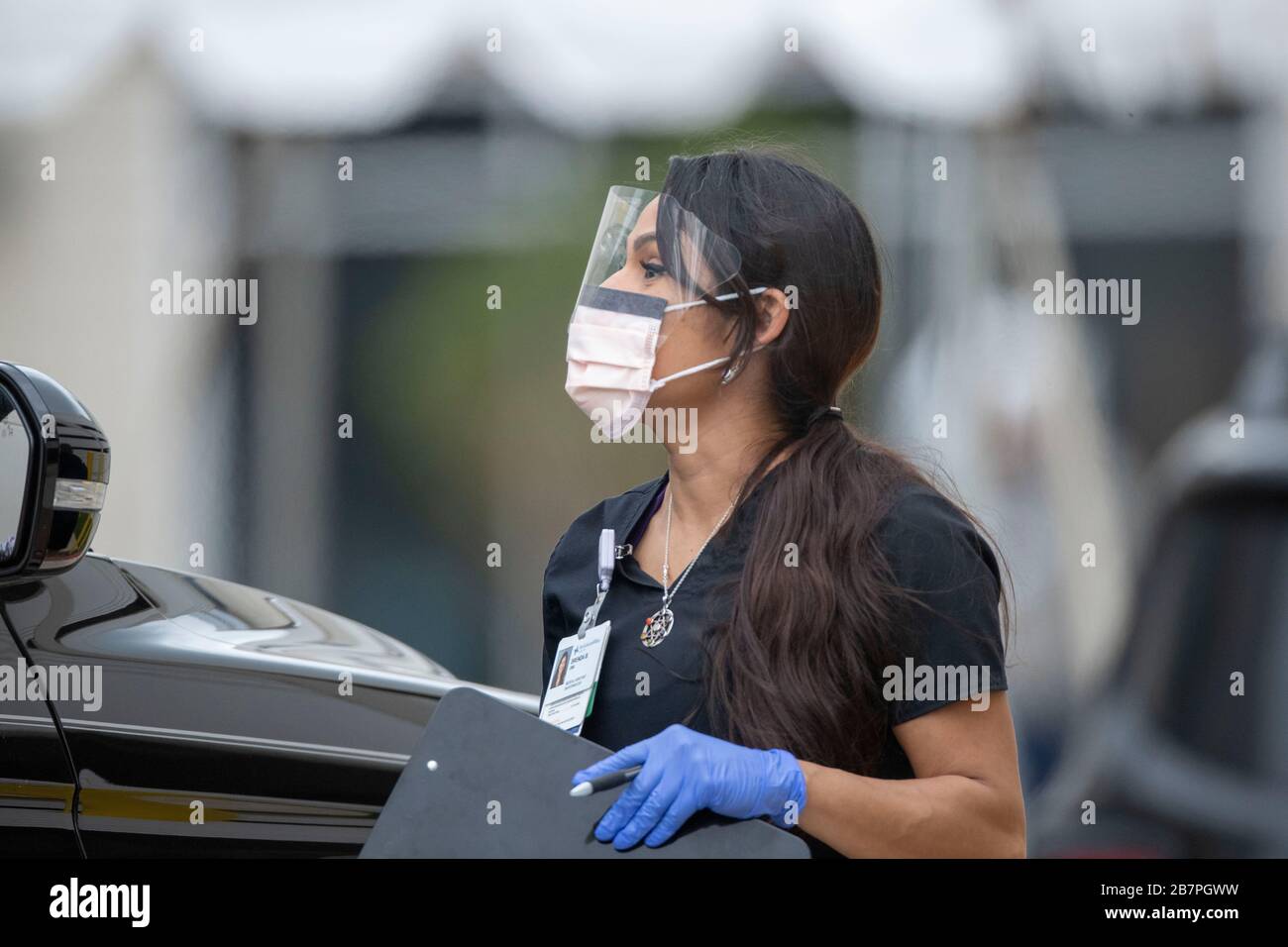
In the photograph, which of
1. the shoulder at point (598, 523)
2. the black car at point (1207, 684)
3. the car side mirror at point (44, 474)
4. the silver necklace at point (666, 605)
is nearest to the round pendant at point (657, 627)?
the silver necklace at point (666, 605)

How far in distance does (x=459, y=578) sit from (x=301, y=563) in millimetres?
613

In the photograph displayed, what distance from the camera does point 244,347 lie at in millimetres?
5484

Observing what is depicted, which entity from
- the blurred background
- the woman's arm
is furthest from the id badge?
the blurred background

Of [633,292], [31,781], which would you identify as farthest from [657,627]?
[31,781]

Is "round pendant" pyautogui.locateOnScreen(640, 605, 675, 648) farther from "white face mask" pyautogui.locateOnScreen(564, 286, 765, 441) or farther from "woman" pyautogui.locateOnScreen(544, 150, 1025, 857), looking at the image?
"white face mask" pyautogui.locateOnScreen(564, 286, 765, 441)

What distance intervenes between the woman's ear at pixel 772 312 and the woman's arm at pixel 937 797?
23.1 inches

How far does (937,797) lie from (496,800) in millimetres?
511

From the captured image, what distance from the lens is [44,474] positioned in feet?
4.93

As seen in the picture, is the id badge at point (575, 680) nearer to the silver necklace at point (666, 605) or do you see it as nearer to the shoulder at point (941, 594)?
the silver necklace at point (666, 605)

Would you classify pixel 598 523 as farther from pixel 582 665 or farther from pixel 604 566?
pixel 582 665

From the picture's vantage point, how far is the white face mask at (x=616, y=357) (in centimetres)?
203

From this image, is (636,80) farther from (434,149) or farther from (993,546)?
(993,546)

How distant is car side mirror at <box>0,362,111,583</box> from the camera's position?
1507 mm
